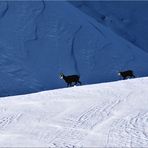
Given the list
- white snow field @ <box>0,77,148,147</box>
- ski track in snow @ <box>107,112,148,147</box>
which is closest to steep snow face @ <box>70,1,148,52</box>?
white snow field @ <box>0,77,148,147</box>

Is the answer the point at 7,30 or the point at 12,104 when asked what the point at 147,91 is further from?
the point at 7,30

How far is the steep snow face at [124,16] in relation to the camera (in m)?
31.3

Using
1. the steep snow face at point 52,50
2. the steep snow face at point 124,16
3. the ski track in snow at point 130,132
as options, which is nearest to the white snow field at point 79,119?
the ski track in snow at point 130,132

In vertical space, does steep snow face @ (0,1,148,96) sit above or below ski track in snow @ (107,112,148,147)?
above

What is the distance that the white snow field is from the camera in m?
5.04

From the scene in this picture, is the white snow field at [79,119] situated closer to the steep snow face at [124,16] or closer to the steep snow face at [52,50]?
the steep snow face at [52,50]

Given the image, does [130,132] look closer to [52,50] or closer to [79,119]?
[79,119]

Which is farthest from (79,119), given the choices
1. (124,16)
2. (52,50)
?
(124,16)

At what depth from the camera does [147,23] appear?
106 ft

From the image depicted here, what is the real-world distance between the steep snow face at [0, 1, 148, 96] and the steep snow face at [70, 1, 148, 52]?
6.05 meters

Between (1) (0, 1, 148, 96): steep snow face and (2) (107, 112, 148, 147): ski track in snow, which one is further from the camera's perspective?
(1) (0, 1, 148, 96): steep snow face

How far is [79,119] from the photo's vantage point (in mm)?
6031

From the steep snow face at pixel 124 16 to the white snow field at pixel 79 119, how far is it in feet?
76.5

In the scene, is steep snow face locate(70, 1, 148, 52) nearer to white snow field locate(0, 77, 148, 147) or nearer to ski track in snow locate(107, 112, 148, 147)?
white snow field locate(0, 77, 148, 147)
